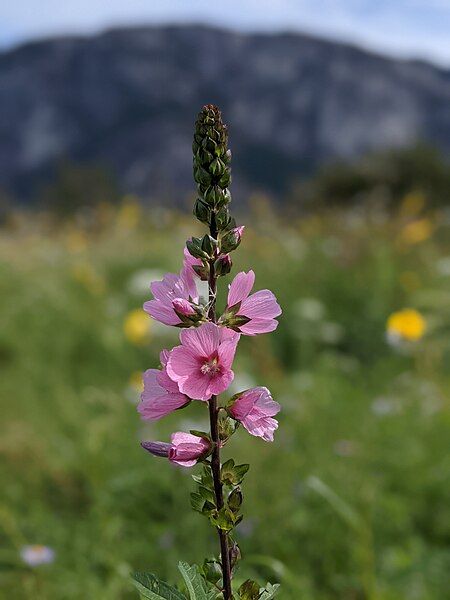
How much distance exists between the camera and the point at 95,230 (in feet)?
31.9

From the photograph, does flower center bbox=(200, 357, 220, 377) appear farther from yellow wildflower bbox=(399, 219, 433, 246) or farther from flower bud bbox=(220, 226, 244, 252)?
yellow wildflower bbox=(399, 219, 433, 246)

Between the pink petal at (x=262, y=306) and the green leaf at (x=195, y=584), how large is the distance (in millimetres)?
281

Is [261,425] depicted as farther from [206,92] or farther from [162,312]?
[206,92]

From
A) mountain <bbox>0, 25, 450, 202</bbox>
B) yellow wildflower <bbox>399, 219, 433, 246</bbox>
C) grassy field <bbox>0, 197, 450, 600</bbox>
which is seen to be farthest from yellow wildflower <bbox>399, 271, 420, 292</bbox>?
mountain <bbox>0, 25, 450, 202</bbox>

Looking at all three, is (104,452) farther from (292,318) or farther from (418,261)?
(418,261)

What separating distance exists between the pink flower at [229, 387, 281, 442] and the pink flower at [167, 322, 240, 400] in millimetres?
44

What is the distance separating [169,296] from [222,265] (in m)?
0.07

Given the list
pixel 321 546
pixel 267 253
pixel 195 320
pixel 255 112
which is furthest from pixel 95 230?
pixel 255 112

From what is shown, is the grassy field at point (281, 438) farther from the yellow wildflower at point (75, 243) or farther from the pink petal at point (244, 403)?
the yellow wildflower at point (75, 243)

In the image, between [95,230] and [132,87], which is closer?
[95,230]

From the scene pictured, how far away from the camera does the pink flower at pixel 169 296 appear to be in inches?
32.1

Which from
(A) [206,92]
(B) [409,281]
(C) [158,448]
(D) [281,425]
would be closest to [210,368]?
(C) [158,448]

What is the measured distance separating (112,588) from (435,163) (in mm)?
25782

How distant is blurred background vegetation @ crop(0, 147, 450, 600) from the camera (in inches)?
86.0
